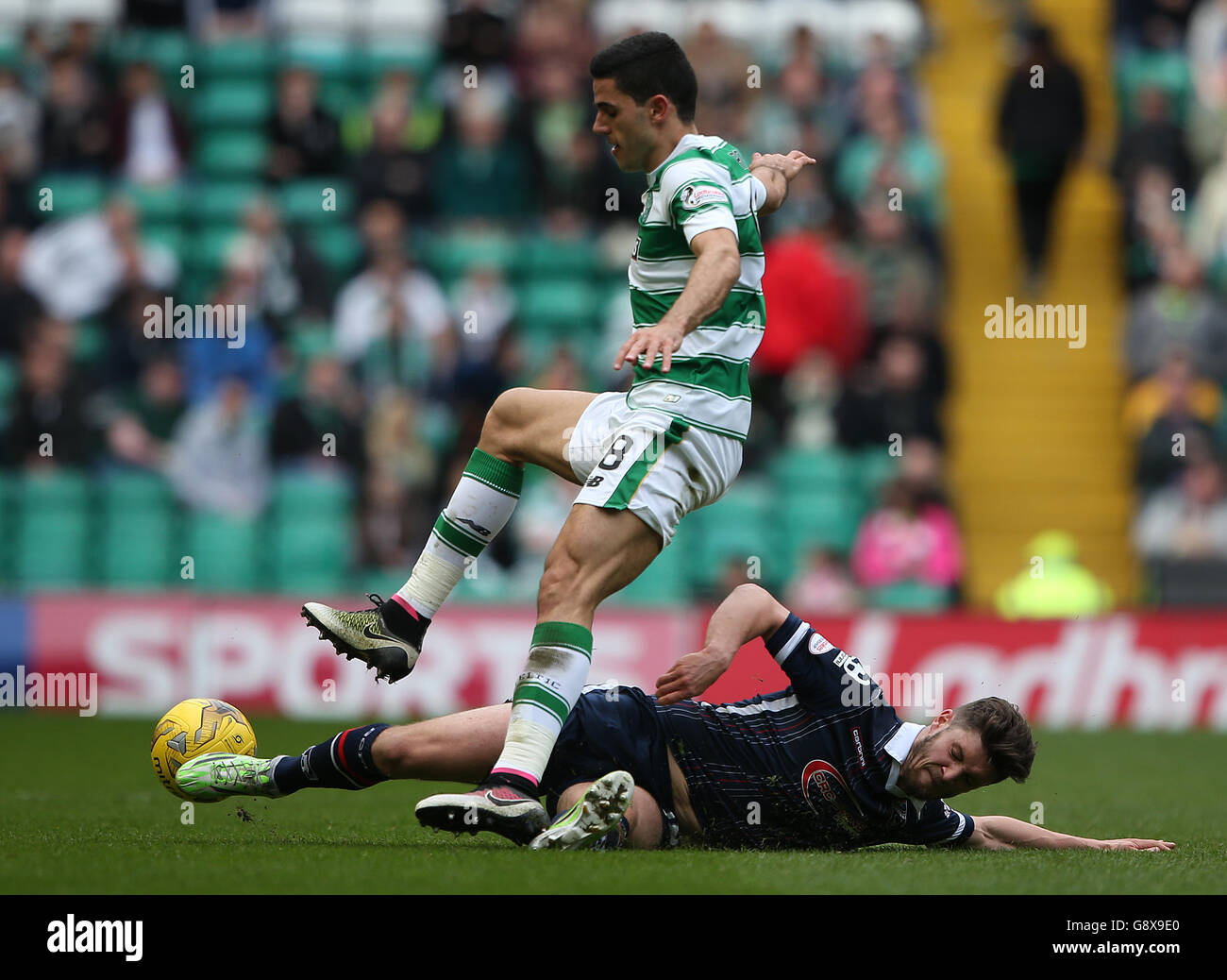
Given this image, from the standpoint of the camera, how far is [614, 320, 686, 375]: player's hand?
208 inches

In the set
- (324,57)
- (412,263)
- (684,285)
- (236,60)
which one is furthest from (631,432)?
(236,60)

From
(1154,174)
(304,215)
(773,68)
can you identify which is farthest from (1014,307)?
(304,215)

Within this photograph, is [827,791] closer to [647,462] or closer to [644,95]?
[647,462]

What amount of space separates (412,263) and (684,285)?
884 centimetres

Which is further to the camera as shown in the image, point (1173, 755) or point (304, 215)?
point (304, 215)

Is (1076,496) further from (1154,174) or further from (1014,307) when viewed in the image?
(1154,174)

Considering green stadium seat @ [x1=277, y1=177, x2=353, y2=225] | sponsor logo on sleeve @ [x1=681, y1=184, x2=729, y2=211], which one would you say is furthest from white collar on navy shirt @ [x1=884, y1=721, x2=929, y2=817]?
green stadium seat @ [x1=277, y1=177, x2=353, y2=225]

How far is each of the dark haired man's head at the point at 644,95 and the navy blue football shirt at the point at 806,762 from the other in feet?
5.58

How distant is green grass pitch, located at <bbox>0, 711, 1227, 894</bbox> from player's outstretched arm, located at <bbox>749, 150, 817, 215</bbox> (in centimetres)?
236

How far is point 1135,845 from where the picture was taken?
607cm

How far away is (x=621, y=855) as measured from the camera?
547 centimetres

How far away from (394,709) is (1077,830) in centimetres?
626

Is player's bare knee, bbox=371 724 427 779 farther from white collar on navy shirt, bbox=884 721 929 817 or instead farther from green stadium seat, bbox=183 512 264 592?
green stadium seat, bbox=183 512 264 592

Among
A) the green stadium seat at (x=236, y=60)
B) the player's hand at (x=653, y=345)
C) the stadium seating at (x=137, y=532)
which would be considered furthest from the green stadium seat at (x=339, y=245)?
the player's hand at (x=653, y=345)
